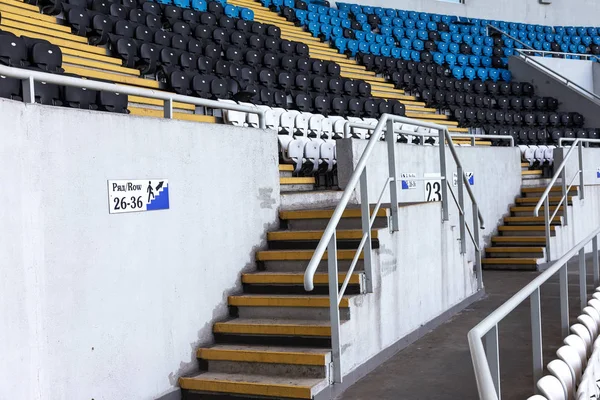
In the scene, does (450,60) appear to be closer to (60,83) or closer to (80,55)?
(80,55)

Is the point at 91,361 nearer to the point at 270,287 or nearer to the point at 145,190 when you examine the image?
the point at 145,190

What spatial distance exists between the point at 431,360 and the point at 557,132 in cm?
1374

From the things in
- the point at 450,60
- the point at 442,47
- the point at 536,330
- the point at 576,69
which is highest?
the point at 442,47

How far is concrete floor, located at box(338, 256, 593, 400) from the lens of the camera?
4.85 metres

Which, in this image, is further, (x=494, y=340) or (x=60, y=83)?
(x=60, y=83)

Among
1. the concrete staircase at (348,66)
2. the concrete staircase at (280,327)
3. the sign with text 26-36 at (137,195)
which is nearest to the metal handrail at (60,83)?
the sign with text 26-36 at (137,195)

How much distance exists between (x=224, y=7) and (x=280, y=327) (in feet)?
38.5

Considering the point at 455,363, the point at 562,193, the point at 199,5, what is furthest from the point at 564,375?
the point at 199,5

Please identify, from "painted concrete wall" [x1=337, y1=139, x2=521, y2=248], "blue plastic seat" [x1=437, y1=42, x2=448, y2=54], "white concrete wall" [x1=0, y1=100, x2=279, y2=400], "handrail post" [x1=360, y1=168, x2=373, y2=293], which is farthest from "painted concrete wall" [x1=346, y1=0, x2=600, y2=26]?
"white concrete wall" [x1=0, y1=100, x2=279, y2=400]

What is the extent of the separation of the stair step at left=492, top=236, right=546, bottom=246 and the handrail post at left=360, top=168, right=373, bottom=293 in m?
6.37

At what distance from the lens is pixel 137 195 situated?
194 inches

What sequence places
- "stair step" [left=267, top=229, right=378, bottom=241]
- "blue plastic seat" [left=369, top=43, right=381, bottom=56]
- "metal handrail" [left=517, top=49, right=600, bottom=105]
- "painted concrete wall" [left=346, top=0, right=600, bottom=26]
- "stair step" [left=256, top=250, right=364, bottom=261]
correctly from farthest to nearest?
"painted concrete wall" [left=346, top=0, right=600, bottom=26] → "metal handrail" [left=517, top=49, right=600, bottom=105] → "blue plastic seat" [left=369, top=43, right=381, bottom=56] → "stair step" [left=267, top=229, right=378, bottom=241] → "stair step" [left=256, top=250, right=364, bottom=261]

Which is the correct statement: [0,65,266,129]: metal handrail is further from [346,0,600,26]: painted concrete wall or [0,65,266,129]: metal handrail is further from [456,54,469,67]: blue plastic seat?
[346,0,600,26]: painted concrete wall

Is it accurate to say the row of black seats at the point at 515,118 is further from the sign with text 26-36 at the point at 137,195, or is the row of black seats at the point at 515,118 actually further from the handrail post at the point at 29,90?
the handrail post at the point at 29,90
